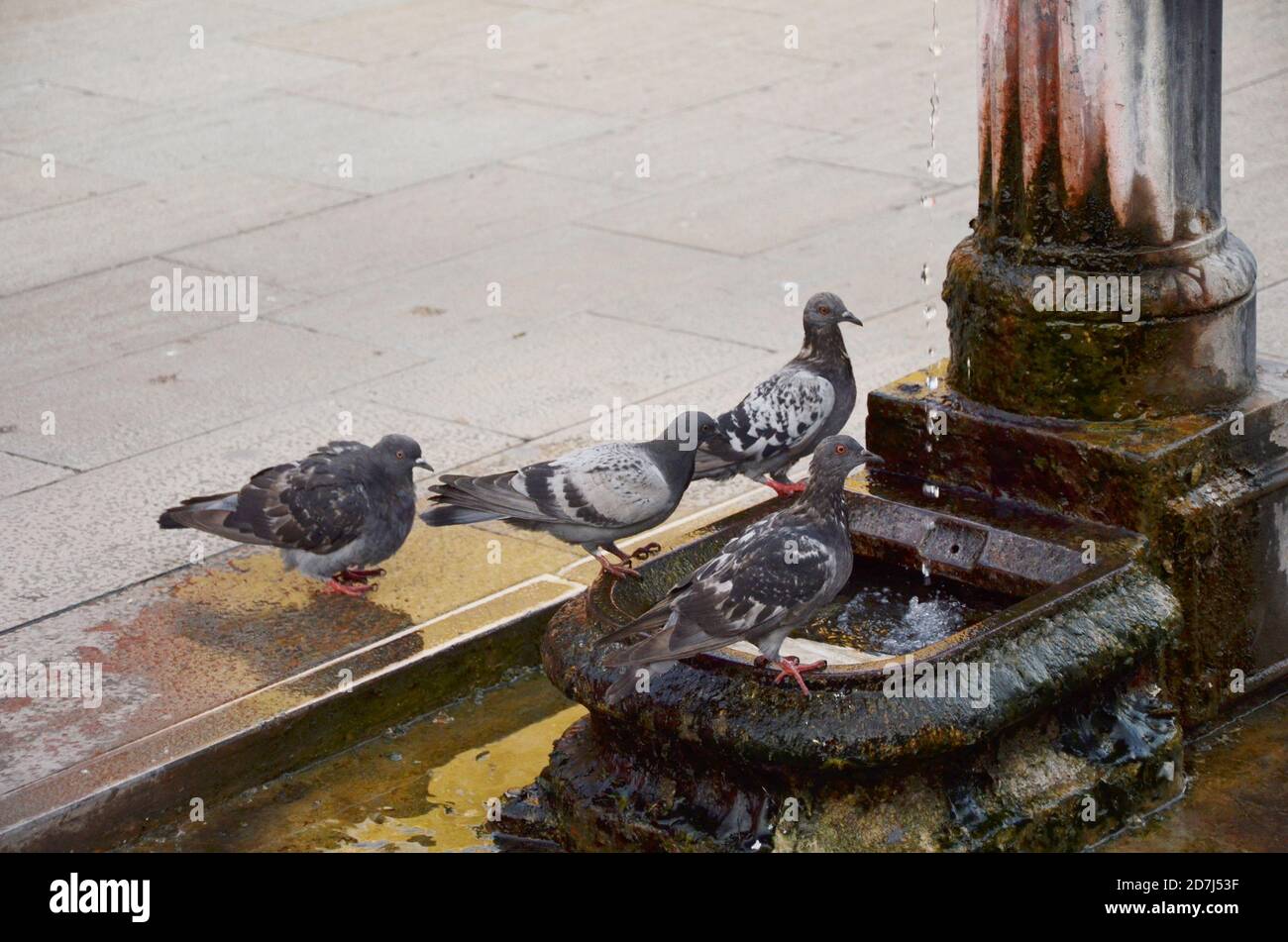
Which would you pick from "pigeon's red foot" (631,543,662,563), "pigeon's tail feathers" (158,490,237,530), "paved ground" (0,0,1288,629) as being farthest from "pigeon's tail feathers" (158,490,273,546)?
"pigeon's red foot" (631,543,662,563)

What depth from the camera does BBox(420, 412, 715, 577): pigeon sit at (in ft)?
20.2

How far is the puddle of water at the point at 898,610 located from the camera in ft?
18.8

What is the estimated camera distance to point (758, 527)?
17.1 feet

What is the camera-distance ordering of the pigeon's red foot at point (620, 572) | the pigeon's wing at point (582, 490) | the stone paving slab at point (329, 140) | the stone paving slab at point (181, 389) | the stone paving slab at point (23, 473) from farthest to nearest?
the stone paving slab at point (329, 140)
the stone paving slab at point (181, 389)
the stone paving slab at point (23, 473)
the pigeon's wing at point (582, 490)
the pigeon's red foot at point (620, 572)

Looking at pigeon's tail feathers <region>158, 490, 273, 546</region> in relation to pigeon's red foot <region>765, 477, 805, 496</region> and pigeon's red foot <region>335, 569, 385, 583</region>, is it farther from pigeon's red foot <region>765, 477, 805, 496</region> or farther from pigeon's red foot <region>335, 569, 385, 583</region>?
pigeon's red foot <region>765, 477, 805, 496</region>

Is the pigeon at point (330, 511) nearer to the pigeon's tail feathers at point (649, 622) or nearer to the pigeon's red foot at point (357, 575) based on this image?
the pigeon's red foot at point (357, 575)

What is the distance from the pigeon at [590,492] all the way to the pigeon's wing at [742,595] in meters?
0.98

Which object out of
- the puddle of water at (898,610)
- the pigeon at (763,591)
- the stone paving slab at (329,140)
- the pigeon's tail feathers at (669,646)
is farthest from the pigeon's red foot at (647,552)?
the stone paving slab at (329,140)

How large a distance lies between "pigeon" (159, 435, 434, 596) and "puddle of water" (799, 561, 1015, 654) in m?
1.67

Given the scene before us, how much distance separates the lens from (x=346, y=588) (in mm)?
6754

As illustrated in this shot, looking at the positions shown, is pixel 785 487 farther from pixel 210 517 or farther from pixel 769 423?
pixel 210 517

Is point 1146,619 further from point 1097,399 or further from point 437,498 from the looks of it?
point 437,498

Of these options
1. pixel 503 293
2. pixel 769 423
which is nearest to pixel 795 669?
pixel 769 423

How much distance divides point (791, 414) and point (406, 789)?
188cm
